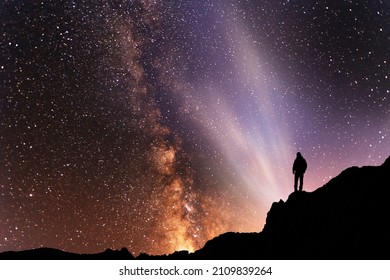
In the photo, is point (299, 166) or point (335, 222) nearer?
point (335, 222)

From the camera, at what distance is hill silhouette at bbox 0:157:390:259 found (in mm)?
11352

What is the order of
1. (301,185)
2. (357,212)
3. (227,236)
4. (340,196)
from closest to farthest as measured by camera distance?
(357,212)
(340,196)
(301,185)
(227,236)

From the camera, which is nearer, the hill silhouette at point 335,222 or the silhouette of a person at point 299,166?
the hill silhouette at point 335,222

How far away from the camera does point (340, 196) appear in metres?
14.3

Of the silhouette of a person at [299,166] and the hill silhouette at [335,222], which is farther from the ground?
the silhouette of a person at [299,166]

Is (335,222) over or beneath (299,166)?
beneath

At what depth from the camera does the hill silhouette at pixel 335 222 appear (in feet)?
37.2

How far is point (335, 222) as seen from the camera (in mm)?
13117

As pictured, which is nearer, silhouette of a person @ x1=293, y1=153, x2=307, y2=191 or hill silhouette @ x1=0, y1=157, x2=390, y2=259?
hill silhouette @ x1=0, y1=157, x2=390, y2=259

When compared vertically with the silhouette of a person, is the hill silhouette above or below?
below
